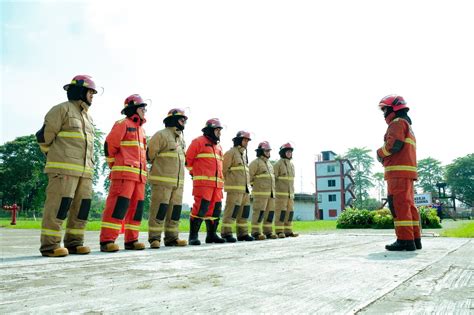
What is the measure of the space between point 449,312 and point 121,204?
442 centimetres

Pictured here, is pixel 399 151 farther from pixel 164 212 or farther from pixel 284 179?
pixel 284 179

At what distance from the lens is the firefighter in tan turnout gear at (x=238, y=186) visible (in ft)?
26.1

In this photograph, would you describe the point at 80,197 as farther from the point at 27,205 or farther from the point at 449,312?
the point at 27,205

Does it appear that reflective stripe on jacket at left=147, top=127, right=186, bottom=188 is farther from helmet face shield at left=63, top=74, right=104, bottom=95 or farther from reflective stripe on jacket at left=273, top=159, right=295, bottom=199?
reflective stripe on jacket at left=273, top=159, right=295, bottom=199

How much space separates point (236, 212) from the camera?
7965 mm

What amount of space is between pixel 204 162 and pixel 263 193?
7.46 ft

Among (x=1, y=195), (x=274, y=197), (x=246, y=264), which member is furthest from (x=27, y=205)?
(x=246, y=264)

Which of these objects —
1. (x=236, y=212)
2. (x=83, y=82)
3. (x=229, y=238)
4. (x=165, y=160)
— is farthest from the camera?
(x=236, y=212)

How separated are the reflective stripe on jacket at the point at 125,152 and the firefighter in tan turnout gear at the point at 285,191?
14.7ft

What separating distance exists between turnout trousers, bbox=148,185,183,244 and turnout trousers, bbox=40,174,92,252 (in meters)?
1.31

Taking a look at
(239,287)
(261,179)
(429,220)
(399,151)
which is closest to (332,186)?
(429,220)

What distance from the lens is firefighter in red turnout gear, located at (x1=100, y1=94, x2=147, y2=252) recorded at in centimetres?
539

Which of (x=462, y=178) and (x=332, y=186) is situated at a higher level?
(x=462, y=178)

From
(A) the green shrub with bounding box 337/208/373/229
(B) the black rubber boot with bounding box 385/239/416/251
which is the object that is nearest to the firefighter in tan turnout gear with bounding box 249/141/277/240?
(B) the black rubber boot with bounding box 385/239/416/251
